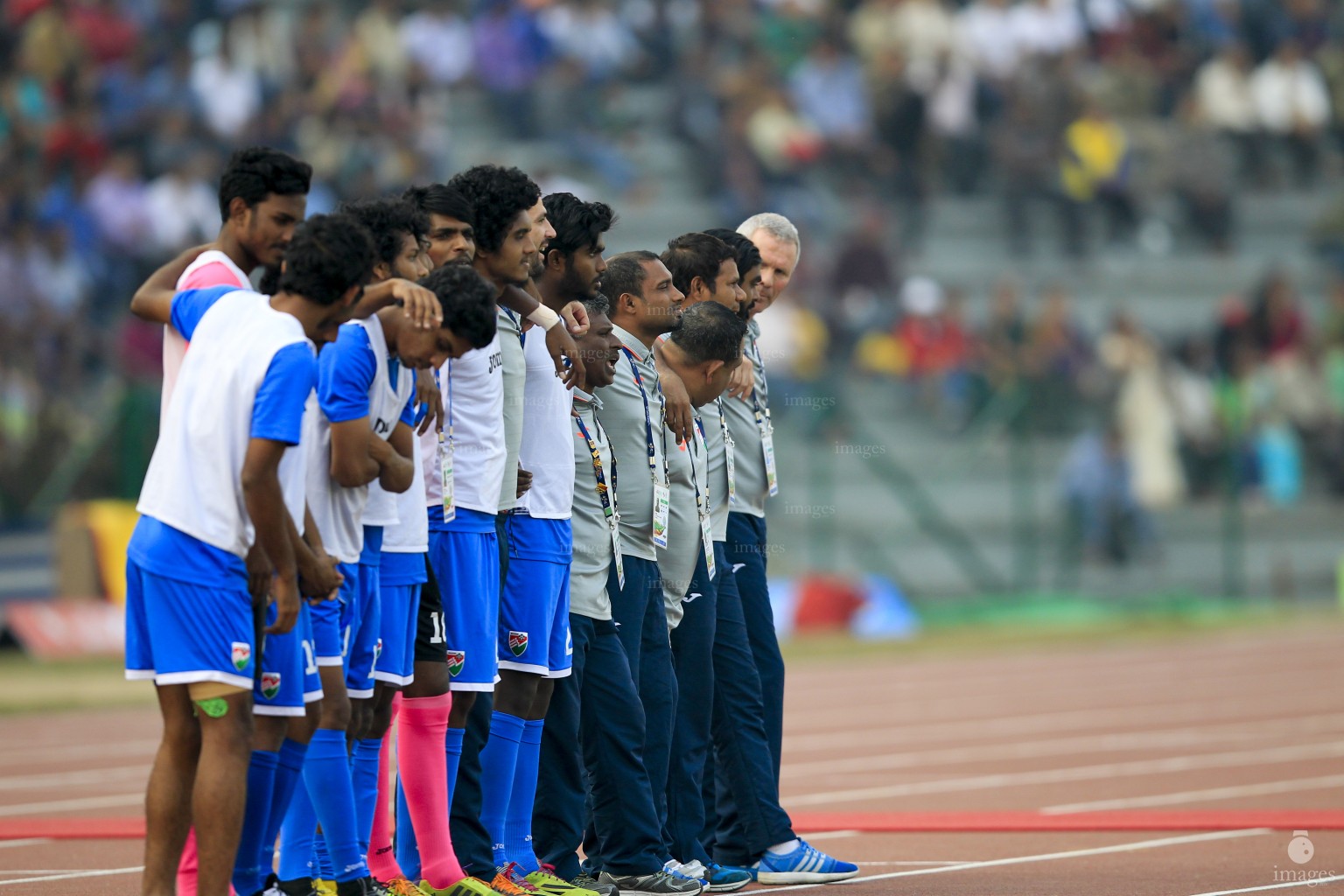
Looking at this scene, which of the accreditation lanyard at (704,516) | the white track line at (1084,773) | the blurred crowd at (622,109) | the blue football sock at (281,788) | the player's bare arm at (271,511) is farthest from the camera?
the blurred crowd at (622,109)

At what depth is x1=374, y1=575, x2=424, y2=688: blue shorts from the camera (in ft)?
20.3

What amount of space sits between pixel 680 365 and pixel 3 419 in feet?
41.8

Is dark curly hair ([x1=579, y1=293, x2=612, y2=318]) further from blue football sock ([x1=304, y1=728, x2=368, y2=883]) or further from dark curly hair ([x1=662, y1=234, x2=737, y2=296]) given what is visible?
blue football sock ([x1=304, y1=728, x2=368, y2=883])

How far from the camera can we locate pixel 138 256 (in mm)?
20969

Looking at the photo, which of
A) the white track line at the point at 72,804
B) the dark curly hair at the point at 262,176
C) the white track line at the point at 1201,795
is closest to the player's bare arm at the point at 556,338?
the dark curly hair at the point at 262,176

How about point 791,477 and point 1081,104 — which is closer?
point 791,477

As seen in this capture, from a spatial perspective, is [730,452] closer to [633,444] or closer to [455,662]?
[633,444]

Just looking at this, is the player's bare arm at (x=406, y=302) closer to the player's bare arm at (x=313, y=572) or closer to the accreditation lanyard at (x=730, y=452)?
the player's bare arm at (x=313, y=572)

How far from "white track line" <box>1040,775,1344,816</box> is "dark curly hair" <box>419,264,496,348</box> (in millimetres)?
4728

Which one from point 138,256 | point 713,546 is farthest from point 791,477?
point 713,546

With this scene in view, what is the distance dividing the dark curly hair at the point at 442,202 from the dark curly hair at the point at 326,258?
89cm

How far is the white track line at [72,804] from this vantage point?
32.6 ft


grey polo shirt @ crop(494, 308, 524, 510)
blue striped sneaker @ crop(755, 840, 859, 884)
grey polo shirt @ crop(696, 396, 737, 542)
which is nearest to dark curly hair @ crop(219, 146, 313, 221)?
grey polo shirt @ crop(494, 308, 524, 510)

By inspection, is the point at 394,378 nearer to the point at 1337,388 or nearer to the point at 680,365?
the point at 680,365
